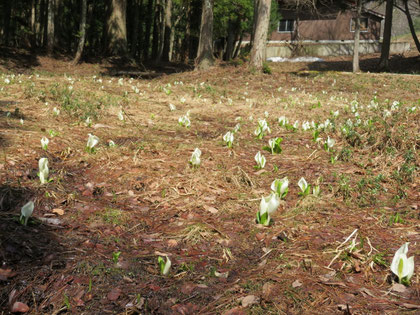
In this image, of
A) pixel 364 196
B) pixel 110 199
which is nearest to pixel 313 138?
pixel 364 196

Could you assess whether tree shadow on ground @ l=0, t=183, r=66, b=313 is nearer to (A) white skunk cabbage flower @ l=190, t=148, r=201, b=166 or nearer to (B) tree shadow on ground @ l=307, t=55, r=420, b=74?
(A) white skunk cabbage flower @ l=190, t=148, r=201, b=166

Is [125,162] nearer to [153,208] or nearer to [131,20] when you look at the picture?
[153,208]

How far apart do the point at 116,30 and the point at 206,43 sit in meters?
7.88

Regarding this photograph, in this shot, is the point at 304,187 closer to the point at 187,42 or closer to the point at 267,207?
the point at 267,207

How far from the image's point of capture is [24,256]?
8.05 feet

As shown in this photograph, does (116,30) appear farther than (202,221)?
Yes

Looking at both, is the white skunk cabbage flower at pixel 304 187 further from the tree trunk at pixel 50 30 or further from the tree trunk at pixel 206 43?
the tree trunk at pixel 50 30

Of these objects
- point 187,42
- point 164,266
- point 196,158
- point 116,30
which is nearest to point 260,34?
point 116,30

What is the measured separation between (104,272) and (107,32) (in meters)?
23.6

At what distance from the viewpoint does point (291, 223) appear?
309cm

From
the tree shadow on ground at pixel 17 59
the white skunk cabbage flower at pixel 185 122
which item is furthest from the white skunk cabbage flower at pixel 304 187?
the tree shadow on ground at pixel 17 59

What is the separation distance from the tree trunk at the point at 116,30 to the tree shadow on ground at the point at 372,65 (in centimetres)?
1389

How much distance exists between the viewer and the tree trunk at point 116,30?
Answer: 23.6 m

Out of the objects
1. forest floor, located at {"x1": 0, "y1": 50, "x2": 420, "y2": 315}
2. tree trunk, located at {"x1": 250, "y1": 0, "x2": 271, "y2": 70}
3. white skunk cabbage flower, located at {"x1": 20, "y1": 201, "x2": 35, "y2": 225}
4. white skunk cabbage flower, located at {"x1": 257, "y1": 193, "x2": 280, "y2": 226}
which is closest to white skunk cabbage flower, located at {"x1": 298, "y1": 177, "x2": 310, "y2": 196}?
forest floor, located at {"x1": 0, "y1": 50, "x2": 420, "y2": 315}
